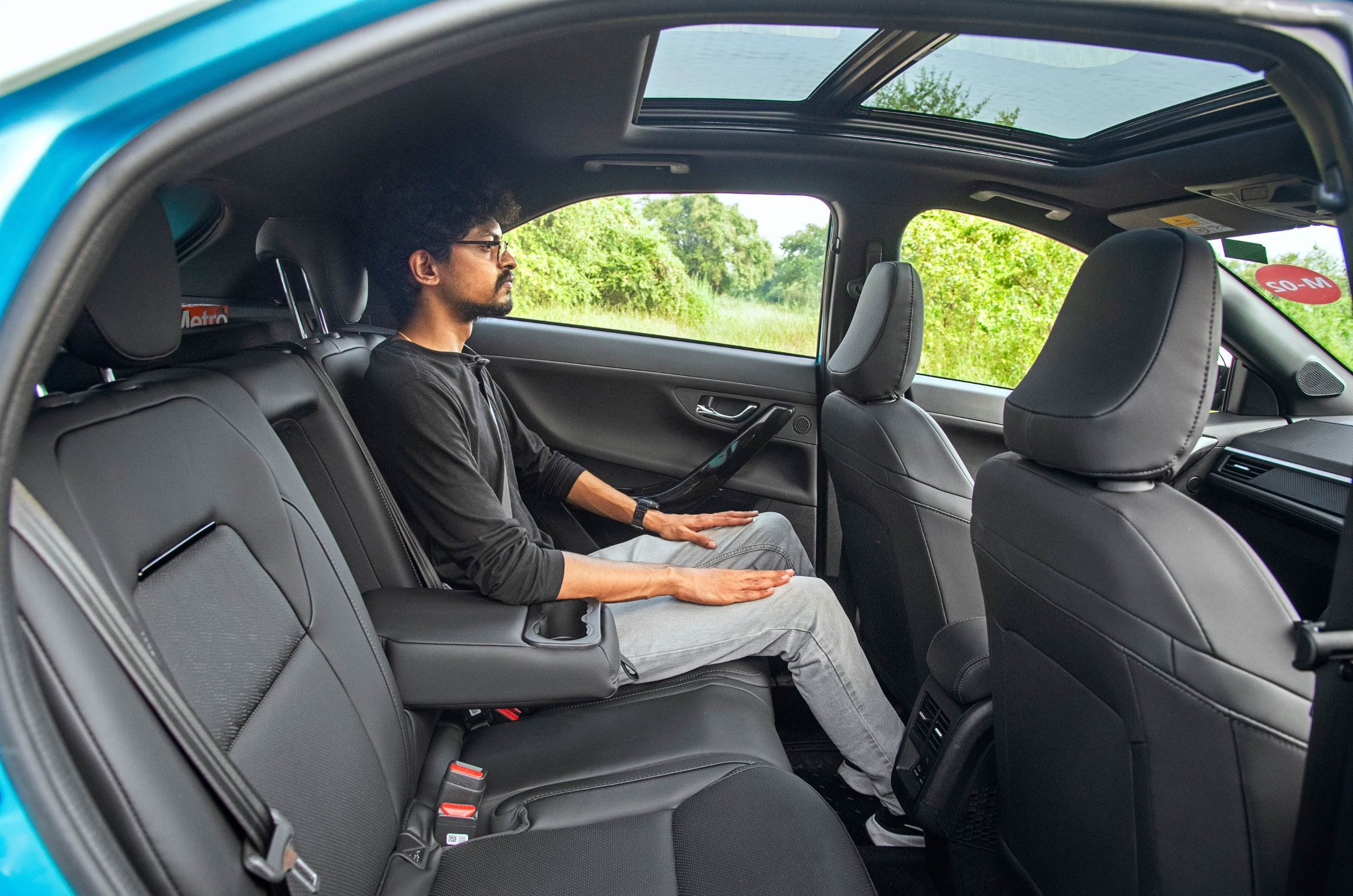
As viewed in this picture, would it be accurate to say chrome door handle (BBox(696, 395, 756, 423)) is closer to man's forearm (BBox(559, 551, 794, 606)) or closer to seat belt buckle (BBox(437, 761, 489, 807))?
man's forearm (BBox(559, 551, 794, 606))

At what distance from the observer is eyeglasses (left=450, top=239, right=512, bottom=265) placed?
2.00 meters

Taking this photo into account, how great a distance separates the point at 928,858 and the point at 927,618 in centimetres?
46

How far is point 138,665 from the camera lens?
2.28 ft

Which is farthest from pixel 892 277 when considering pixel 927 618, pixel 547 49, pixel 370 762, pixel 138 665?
pixel 138 665

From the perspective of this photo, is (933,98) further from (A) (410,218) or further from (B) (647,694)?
(B) (647,694)

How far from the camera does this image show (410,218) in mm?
1973

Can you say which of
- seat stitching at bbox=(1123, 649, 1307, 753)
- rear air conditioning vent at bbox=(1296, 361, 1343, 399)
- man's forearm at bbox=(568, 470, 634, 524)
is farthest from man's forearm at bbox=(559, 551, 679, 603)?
rear air conditioning vent at bbox=(1296, 361, 1343, 399)

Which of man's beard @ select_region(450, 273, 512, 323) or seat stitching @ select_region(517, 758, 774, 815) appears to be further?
man's beard @ select_region(450, 273, 512, 323)

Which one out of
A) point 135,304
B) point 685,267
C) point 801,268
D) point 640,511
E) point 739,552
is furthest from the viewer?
point 685,267

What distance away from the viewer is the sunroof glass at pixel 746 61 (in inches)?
67.3

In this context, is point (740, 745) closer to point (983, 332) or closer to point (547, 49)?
point (547, 49)

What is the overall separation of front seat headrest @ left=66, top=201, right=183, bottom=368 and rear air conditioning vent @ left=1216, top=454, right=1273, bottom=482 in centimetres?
205

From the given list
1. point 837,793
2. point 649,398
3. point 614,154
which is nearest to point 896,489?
point 837,793

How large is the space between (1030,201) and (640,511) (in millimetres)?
1350
